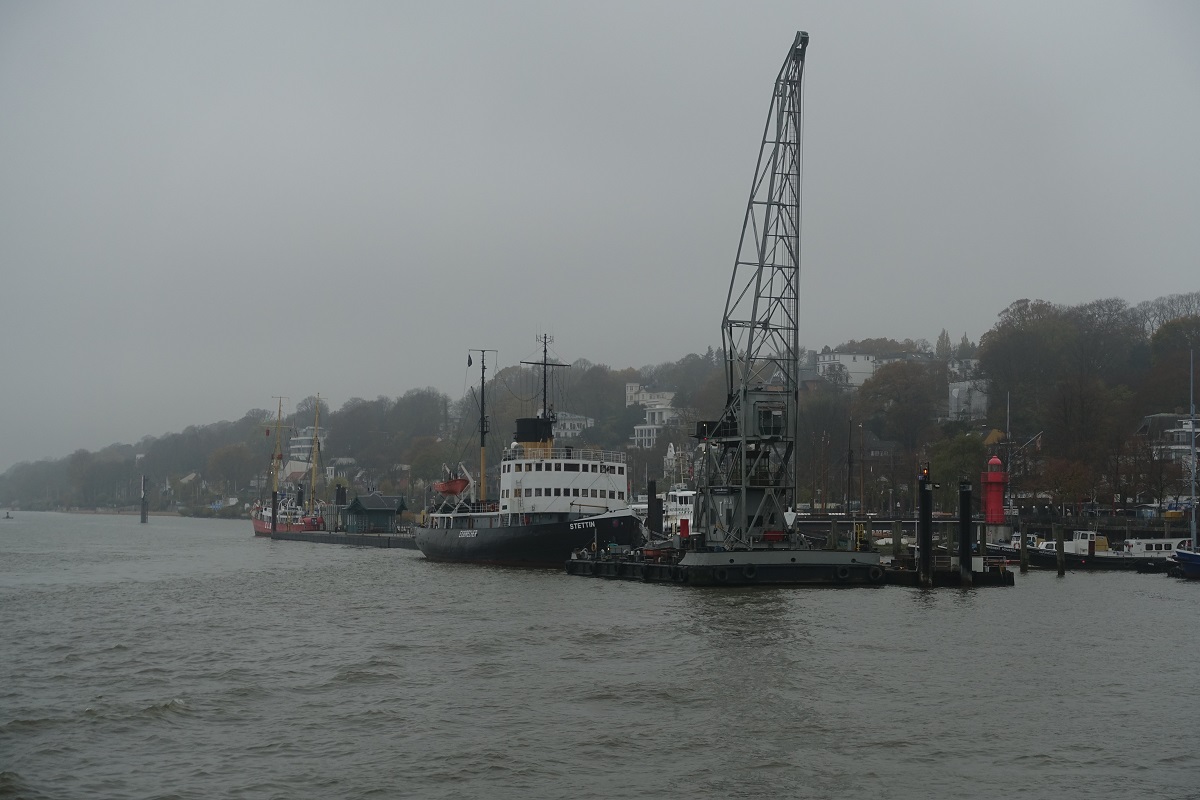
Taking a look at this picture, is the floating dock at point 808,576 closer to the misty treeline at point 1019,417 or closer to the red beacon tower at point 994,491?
the red beacon tower at point 994,491

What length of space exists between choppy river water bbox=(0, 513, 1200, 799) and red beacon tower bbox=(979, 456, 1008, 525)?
78.4 ft

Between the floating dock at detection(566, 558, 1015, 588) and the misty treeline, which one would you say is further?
the misty treeline

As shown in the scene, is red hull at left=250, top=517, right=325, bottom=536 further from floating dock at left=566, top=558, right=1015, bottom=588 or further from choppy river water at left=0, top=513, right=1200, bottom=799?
choppy river water at left=0, top=513, right=1200, bottom=799

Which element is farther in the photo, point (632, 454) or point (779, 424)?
point (632, 454)

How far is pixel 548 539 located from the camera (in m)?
54.9

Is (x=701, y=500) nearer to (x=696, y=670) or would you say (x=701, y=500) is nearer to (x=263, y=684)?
→ (x=696, y=670)

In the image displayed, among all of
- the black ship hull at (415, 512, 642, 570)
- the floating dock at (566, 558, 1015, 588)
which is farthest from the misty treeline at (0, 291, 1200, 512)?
the floating dock at (566, 558, 1015, 588)

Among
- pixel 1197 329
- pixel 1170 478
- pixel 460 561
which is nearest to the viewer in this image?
pixel 460 561

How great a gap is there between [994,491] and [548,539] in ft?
83.4

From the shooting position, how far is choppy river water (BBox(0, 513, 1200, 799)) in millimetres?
16875

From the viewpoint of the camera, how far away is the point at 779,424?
148 ft

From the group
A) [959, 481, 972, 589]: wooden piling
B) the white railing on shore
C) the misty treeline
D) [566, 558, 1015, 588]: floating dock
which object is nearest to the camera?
[566, 558, 1015, 588]: floating dock

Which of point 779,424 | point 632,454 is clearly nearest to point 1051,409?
point 632,454

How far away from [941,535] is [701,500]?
29238 millimetres
